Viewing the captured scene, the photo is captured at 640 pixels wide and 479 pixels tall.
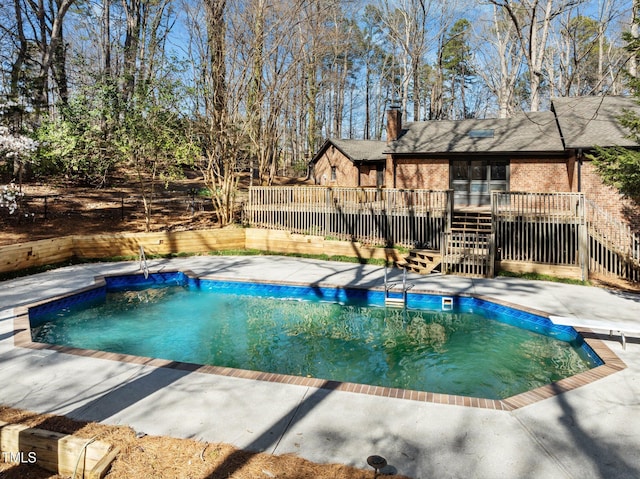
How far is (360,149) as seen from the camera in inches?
947

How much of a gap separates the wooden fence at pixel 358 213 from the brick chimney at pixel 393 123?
5.07m

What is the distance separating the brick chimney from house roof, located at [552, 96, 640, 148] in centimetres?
636

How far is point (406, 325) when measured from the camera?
902 cm

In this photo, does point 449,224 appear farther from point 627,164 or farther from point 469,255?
point 627,164

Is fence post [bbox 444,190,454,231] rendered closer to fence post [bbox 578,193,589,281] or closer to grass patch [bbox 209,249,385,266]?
grass patch [bbox 209,249,385,266]

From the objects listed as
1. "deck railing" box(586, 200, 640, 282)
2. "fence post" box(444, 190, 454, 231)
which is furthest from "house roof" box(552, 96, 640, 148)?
"fence post" box(444, 190, 454, 231)

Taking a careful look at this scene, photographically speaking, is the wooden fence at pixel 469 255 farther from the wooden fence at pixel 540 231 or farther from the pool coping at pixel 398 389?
the pool coping at pixel 398 389

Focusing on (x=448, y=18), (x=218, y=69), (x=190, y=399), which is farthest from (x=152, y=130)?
(x=448, y=18)

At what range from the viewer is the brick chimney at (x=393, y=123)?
19.0 m

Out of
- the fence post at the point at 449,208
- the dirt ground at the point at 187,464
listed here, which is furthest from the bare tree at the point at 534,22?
the dirt ground at the point at 187,464

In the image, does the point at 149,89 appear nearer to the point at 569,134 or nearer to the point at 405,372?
the point at 405,372

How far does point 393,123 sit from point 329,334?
13.2m

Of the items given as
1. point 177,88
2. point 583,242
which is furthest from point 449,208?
point 177,88

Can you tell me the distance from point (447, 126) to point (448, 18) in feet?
45.3
